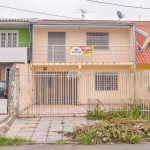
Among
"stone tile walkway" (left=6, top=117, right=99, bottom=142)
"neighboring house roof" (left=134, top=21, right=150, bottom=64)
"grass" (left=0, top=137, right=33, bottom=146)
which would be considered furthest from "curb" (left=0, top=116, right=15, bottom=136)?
"neighboring house roof" (left=134, top=21, right=150, bottom=64)

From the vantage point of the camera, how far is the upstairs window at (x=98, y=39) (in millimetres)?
18469

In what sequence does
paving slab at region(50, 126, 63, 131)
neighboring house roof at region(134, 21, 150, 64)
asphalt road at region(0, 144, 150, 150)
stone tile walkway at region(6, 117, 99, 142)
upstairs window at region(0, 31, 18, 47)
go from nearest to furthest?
asphalt road at region(0, 144, 150, 150) < stone tile walkway at region(6, 117, 99, 142) < paving slab at region(50, 126, 63, 131) < neighboring house roof at region(134, 21, 150, 64) < upstairs window at region(0, 31, 18, 47)

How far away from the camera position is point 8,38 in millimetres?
19141

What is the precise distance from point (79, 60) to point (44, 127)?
8795 millimetres

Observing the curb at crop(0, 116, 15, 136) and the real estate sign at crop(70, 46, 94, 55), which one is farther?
the real estate sign at crop(70, 46, 94, 55)

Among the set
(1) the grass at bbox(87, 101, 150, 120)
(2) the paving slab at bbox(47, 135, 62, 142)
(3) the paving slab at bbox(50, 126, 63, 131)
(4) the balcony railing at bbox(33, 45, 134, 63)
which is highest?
(4) the balcony railing at bbox(33, 45, 134, 63)

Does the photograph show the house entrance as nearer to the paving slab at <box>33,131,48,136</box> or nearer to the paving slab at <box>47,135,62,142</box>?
the paving slab at <box>33,131,48,136</box>

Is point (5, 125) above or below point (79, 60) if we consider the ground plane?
below

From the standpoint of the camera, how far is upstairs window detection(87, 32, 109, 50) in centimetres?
1847

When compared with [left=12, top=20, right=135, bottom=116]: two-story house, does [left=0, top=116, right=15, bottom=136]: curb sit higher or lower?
lower

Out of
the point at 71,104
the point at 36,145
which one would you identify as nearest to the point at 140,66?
the point at 71,104

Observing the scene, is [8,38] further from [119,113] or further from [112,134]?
[112,134]

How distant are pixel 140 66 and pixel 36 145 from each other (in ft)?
39.0

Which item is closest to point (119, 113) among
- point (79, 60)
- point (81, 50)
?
point (81, 50)
